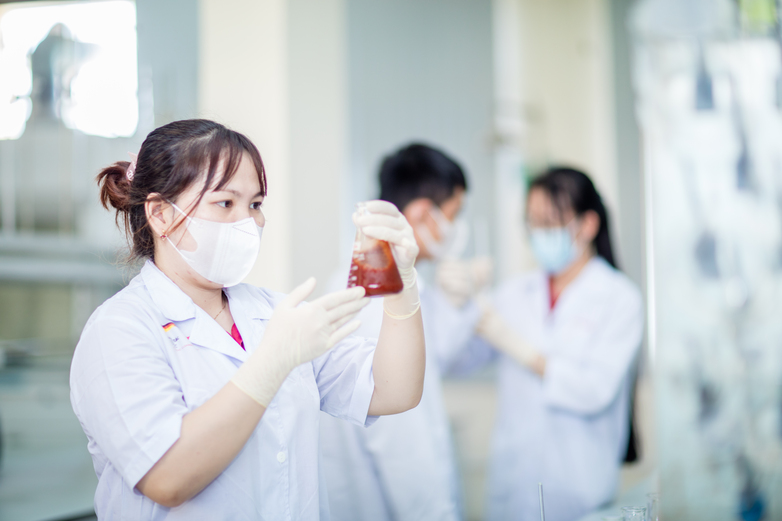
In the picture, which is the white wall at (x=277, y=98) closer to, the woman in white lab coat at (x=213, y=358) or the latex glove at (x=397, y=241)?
the woman in white lab coat at (x=213, y=358)

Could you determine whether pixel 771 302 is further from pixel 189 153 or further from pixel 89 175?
pixel 89 175

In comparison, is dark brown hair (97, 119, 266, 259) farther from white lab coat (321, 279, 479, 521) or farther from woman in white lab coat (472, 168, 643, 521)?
woman in white lab coat (472, 168, 643, 521)

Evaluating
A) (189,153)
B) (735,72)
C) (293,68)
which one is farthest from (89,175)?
(735,72)

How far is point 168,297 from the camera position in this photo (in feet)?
3.21

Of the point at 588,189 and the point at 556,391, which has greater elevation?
the point at 588,189

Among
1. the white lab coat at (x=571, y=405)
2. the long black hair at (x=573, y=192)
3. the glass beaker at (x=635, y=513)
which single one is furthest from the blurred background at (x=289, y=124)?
the glass beaker at (x=635, y=513)

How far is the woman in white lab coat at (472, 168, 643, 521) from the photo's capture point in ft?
6.35

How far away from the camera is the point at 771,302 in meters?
1.22

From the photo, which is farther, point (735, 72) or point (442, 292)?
point (442, 292)

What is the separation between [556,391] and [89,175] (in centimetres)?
169

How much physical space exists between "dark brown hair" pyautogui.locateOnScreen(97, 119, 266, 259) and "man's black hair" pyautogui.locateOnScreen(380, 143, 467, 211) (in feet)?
2.39

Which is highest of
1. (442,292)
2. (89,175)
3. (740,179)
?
(89,175)

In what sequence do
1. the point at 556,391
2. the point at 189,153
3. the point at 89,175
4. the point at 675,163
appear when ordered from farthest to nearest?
the point at 89,175 < the point at 556,391 < the point at 675,163 < the point at 189,153

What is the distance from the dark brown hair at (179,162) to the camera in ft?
3.11
